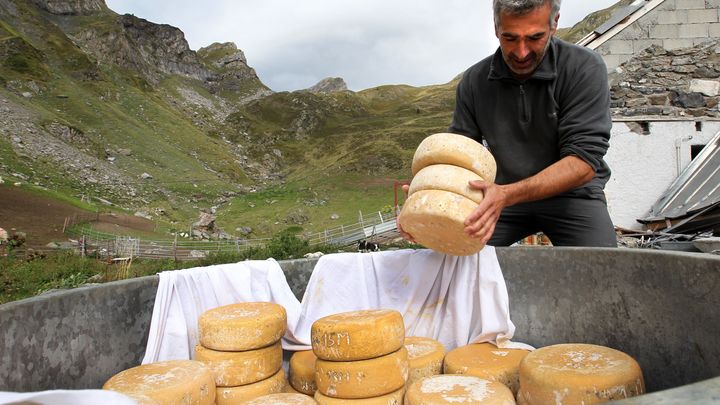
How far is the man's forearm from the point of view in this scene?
2.86m

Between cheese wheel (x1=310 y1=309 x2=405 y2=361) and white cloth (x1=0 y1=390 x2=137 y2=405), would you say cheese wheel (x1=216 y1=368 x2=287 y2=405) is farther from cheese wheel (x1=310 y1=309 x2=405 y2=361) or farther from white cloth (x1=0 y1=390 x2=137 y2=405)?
white cloth (x1=0 y1=390 x2=137 y2=405)

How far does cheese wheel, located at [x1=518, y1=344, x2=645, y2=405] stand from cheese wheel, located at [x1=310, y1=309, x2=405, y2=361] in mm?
672

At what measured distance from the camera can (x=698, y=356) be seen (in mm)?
2398

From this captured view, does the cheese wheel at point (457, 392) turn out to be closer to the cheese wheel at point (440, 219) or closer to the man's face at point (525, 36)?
the cheese wheel at point (440, 219)

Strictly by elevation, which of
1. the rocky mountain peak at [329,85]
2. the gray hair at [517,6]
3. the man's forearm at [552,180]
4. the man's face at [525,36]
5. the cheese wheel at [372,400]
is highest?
the rocky mountain peak at [329,85]

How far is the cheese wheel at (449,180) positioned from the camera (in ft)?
8.81

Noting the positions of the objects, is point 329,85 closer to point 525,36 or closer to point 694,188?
point 694,188

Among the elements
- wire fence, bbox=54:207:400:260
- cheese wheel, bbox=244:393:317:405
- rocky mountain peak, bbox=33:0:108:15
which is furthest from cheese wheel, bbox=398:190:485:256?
rocky mountain peak, bbox=33:0:108:15

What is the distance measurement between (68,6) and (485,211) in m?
76.8

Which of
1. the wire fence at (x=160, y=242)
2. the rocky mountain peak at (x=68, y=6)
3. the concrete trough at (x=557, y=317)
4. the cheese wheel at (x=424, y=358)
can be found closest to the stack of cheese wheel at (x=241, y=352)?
the concrete trough at (x=557, y=317)

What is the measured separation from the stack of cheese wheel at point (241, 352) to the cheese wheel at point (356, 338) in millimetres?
339

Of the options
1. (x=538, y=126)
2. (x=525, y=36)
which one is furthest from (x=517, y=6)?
(x=538, y=126)

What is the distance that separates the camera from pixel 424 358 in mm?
2875

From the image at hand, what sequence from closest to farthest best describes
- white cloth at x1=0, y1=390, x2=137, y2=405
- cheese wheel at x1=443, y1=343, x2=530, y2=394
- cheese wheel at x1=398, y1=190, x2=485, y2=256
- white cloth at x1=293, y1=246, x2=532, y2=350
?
1. white cloth at x1=0, y1=390, x2=137, y2=405
2. cheese wheel at x1=398, y1=190, x2=485, y2=256
3. cheese wheel at x1=443, y1=343, x2=530, y2=394
4. white cloth at x1=293, y1=246, x2=532, y2=350
